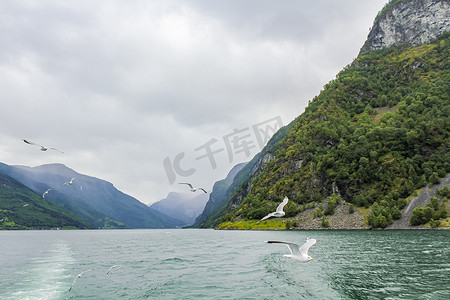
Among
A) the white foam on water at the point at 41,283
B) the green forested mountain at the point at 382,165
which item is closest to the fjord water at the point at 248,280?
the white foam on water at the point at 41,283

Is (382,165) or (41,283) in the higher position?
(41,283)

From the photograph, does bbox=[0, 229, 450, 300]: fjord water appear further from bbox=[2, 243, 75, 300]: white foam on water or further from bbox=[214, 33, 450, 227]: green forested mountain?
bbox=[214, 33, 450, 227]: green forested mountain

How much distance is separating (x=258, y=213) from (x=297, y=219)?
33.8 meters

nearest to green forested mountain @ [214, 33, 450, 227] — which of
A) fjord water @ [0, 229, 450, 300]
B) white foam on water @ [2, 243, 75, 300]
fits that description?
fjord water @ [0, 229, 450, 300]

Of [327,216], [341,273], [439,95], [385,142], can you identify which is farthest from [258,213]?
[341,273]

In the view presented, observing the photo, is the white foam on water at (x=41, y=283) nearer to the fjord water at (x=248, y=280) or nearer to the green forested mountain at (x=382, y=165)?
the fjord water at (x=248, y=280)

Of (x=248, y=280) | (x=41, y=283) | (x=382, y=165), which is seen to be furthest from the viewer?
(x=382, y=165)

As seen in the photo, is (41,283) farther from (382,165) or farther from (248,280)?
(382,165)

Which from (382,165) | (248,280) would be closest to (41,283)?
(248,280)

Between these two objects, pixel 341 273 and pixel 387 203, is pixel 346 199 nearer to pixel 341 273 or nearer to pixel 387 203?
pixel 387 203

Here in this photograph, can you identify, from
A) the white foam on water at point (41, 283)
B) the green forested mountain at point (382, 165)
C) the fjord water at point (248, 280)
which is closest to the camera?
the fjord water at point (248, 280)

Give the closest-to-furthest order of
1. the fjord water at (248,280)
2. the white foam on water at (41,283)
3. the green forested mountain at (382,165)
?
1. the fjord water at (248,280)
2. the white foam on water at (41,283)
3. the green forested mountain at (382,165)

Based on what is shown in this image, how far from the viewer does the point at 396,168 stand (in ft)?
497

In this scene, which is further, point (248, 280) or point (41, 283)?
point (41, 283)
